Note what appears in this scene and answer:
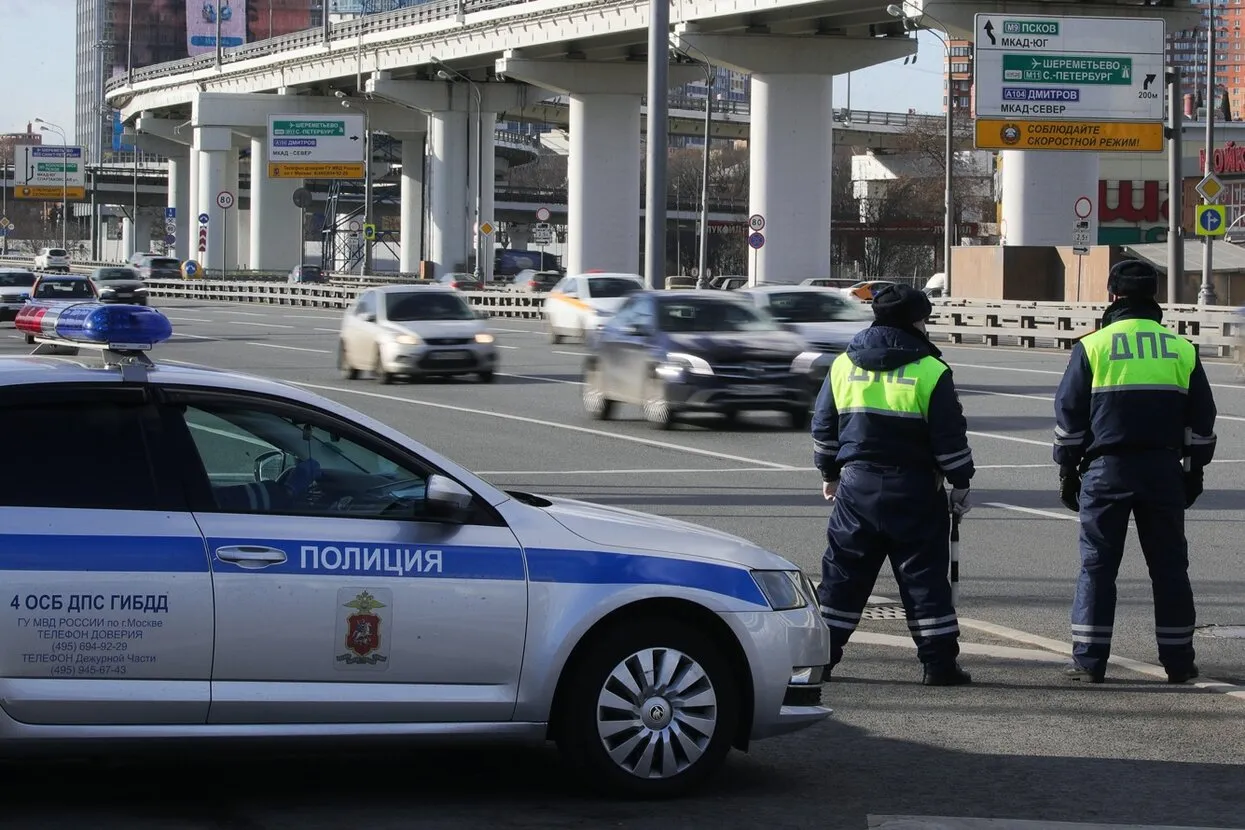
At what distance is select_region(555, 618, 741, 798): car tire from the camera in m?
5.76

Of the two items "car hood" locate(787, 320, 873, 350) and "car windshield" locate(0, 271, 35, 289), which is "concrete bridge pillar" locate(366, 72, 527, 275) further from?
"car hood" locate(787, 320, 873, 350)

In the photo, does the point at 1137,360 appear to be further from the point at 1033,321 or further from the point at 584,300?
the point at 1033,321

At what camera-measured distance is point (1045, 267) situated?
44312 mm

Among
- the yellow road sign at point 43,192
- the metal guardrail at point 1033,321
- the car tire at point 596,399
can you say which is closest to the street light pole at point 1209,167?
the metal guardrail at point 1033,321

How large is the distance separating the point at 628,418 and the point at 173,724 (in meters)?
16.8

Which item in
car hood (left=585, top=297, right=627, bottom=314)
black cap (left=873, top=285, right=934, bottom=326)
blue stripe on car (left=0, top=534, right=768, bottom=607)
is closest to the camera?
blue stripe on car (left=0, top=534, right=768, bottom=607)

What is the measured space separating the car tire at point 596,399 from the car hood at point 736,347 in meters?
1.54

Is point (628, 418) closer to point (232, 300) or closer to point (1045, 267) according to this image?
point (1045, 267)

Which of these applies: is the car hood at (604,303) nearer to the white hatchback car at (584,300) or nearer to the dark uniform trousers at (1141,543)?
the white hatchback car at (584,300)

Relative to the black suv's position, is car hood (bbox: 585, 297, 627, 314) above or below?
above

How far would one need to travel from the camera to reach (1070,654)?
850 centimetres

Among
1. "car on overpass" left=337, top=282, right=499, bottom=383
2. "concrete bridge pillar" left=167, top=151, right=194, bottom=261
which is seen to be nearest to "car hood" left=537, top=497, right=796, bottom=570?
"car on overpass" left=337, top=282, right=499, bottom=383

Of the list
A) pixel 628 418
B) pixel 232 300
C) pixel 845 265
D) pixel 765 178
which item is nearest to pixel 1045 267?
pixel 765 178

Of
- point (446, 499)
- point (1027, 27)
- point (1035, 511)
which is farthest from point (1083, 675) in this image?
point (1027, 27)
